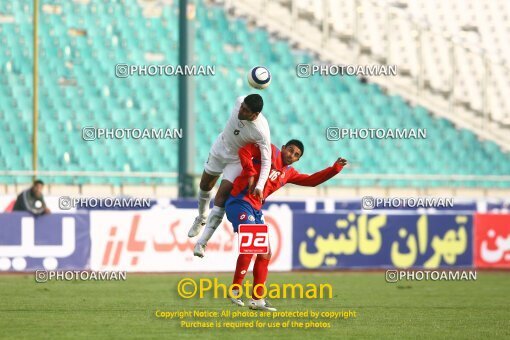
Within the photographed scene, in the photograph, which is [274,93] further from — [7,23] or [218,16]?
[7,23]

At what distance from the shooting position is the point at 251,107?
1130 cm

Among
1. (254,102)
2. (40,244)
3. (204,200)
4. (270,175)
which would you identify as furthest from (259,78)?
(40,244)

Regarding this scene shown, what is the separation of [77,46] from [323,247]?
28.0 ft

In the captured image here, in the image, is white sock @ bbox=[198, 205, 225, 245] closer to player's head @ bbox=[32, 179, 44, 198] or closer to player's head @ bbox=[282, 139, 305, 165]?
player's head @ bbox=[282, 139, 305, 165]

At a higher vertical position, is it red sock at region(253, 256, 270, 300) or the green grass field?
red sock at region(253, 256, 270, 300)

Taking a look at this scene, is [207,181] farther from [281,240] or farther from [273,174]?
[281,240]

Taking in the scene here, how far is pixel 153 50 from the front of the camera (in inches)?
1038

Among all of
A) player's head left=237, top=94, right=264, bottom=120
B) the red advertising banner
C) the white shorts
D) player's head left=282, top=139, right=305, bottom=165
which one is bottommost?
the red advertising banner

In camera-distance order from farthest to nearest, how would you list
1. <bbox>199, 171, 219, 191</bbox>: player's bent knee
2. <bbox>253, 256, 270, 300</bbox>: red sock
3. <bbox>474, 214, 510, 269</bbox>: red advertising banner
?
<bbox>474, 214, 510, 269</bbox>: red advertising banner < <bbox>199, 171, 219, 191</bbox>: player's bent knee < <bbox>253, 256, 270, 300</bbox>: red sock

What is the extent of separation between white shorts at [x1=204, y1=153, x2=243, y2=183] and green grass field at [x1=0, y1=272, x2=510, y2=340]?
4.88 feet

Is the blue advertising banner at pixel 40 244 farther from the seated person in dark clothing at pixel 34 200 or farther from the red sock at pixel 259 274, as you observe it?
the red sock at pixel 259 274

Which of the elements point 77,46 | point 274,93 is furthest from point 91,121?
point 274,93

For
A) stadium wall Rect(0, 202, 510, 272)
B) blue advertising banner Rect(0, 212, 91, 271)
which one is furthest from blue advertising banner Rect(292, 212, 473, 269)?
blue advertising banner Rect(0, 212, 91, 271)

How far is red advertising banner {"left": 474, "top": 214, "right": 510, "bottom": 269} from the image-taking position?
21.8 m
